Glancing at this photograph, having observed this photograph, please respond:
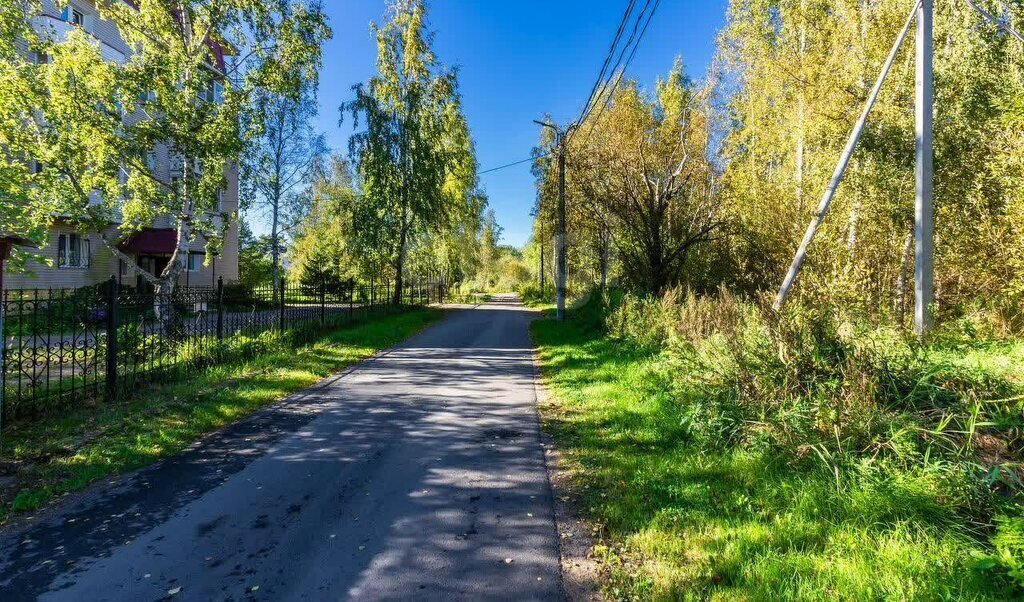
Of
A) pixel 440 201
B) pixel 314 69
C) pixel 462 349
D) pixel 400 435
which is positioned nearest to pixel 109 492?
pixel 400 435

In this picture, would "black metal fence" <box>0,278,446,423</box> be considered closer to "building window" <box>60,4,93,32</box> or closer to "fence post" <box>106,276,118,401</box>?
"fence post" <box>106,276,118,401</box>

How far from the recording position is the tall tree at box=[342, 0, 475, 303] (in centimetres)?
2302

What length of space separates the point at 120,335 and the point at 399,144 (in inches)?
707

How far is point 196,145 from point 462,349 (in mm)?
7545

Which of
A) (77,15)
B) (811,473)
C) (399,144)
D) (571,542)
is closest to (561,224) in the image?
(399,144)

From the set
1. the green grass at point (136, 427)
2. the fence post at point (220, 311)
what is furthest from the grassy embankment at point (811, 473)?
the fence post at point (220, 311)

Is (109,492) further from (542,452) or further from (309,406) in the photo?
(542,452)

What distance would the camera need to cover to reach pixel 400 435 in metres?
5.65

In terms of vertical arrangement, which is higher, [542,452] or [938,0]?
[938,0]

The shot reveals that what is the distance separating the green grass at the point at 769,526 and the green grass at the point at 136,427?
14.7ft

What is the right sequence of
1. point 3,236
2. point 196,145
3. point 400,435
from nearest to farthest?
point 3,236 → point 400,435 → point 196,145

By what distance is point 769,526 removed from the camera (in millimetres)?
3154

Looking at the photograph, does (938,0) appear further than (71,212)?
Yes

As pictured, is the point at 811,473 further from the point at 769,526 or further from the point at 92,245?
the point at 92,245
